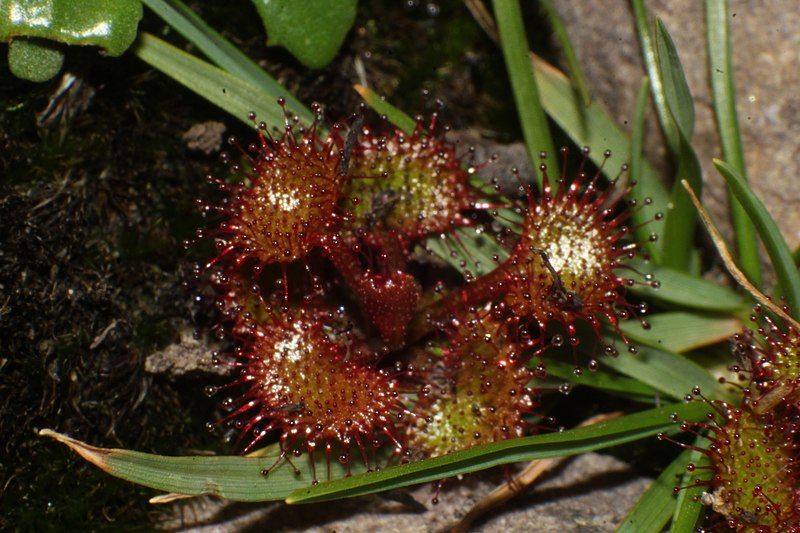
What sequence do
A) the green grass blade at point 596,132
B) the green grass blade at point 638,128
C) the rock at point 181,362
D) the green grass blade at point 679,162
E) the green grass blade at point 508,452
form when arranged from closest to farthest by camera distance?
the green grass blade at point 508,452 < the green grass blade at point 679,162 < the rock at point 181,362 < the green grass blade at point 638,128 < the green grass blade at point 596,132

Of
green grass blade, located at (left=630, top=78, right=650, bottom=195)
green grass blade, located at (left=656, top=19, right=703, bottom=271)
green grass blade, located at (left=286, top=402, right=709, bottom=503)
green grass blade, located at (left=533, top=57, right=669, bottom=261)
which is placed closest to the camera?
green grass blade, located at (left=286, top=402, right=709, bottom=503)

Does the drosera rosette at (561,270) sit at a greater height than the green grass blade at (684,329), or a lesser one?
greater

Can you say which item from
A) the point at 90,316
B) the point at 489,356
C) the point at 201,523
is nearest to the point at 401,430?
the point at 489,356

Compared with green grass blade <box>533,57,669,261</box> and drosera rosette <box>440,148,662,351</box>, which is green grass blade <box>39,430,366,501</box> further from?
green grass blade <box>533,57,669,261</box>

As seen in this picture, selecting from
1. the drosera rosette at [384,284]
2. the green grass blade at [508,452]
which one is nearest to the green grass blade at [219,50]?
the drosera rosette at [384,284]

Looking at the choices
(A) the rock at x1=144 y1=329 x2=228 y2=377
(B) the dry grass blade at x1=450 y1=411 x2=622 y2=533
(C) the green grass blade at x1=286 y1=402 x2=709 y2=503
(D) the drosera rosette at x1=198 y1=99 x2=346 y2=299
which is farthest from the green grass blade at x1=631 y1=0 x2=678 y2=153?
(A) the rock at x1=144 y1=329 x2=228 y2=377

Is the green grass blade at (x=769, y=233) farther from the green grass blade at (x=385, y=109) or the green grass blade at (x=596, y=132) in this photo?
the green grass blade at (x=385, y=109)
